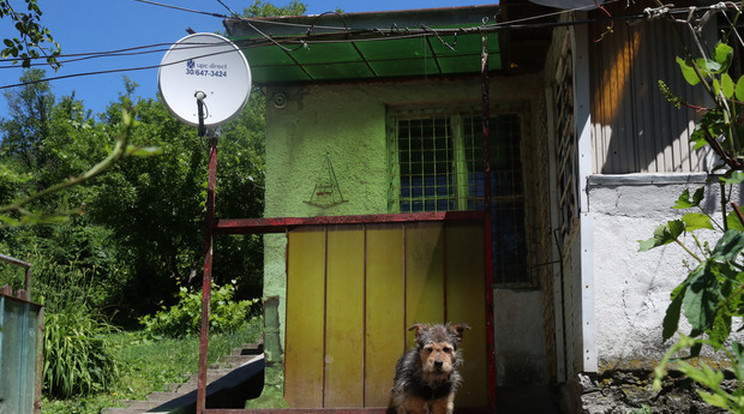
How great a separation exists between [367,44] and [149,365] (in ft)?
22.5

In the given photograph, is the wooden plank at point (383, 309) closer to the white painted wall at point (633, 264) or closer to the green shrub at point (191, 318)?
the white painted wall at point (633, 264)

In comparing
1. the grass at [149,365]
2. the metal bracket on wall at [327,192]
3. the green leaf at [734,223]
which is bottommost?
the grass at [149,365]

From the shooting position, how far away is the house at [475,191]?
254 inches

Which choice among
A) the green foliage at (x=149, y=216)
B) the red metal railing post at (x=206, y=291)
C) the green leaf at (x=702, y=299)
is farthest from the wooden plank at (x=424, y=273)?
the green foliage at (x=149, y=216)

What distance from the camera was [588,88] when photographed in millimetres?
6656

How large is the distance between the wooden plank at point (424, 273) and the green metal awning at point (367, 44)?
2.06 metres

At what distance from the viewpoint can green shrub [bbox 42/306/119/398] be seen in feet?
34.0

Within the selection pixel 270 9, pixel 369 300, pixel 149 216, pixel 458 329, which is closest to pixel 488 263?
pixel 458 329

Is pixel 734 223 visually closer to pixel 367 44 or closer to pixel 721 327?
pixel 721 327

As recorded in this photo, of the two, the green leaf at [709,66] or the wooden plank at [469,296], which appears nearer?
the green leaf at [709,66]

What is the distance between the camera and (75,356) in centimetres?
1059

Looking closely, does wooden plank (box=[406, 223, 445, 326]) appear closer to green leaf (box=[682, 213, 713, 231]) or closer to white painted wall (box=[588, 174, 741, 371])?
white painted wall (box=[588, 174, 741, 371])

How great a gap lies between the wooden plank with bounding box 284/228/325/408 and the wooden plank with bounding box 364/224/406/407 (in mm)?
496

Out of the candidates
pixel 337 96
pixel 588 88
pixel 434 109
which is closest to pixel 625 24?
pixel 588 88
